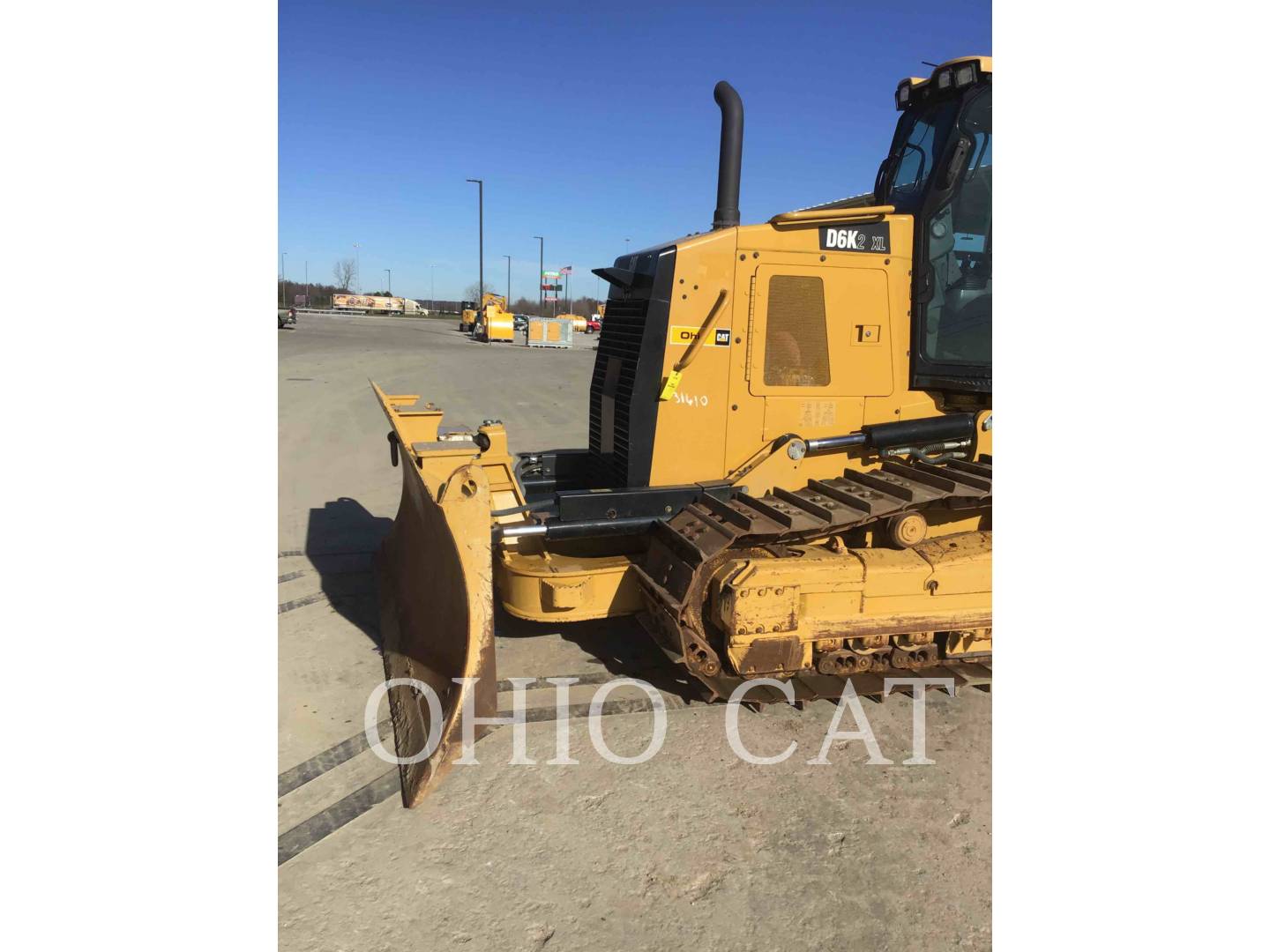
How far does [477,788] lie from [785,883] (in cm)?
138

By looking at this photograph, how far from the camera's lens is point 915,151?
203 inches

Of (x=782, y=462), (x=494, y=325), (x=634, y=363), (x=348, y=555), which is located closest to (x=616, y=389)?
(x=634, y=363)

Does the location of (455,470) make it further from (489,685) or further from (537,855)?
(537,855)

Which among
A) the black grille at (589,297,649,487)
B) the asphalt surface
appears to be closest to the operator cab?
the black grille at (589,297,649,487)

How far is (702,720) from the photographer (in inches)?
164

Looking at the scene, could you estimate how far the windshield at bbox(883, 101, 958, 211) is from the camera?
191 inches

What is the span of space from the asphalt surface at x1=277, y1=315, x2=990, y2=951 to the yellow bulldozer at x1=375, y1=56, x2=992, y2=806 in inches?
13.2

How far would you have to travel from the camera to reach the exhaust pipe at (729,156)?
15.3 ft

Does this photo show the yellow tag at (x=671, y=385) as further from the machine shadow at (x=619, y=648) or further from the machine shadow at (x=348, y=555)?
the machine shadow at (x=348, y=555)

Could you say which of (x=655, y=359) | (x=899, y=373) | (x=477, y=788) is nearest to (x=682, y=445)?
(x=655, y=359)

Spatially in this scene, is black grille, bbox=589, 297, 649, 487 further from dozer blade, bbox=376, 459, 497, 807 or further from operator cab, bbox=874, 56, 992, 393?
operator cab, bbox=874, 56, 992, 393

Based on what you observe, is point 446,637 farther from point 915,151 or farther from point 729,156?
point 915,151

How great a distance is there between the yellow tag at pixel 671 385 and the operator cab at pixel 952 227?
153cm

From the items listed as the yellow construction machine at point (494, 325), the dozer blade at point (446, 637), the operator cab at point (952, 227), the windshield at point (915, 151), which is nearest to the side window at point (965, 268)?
the operator cab at point (952, 227)
